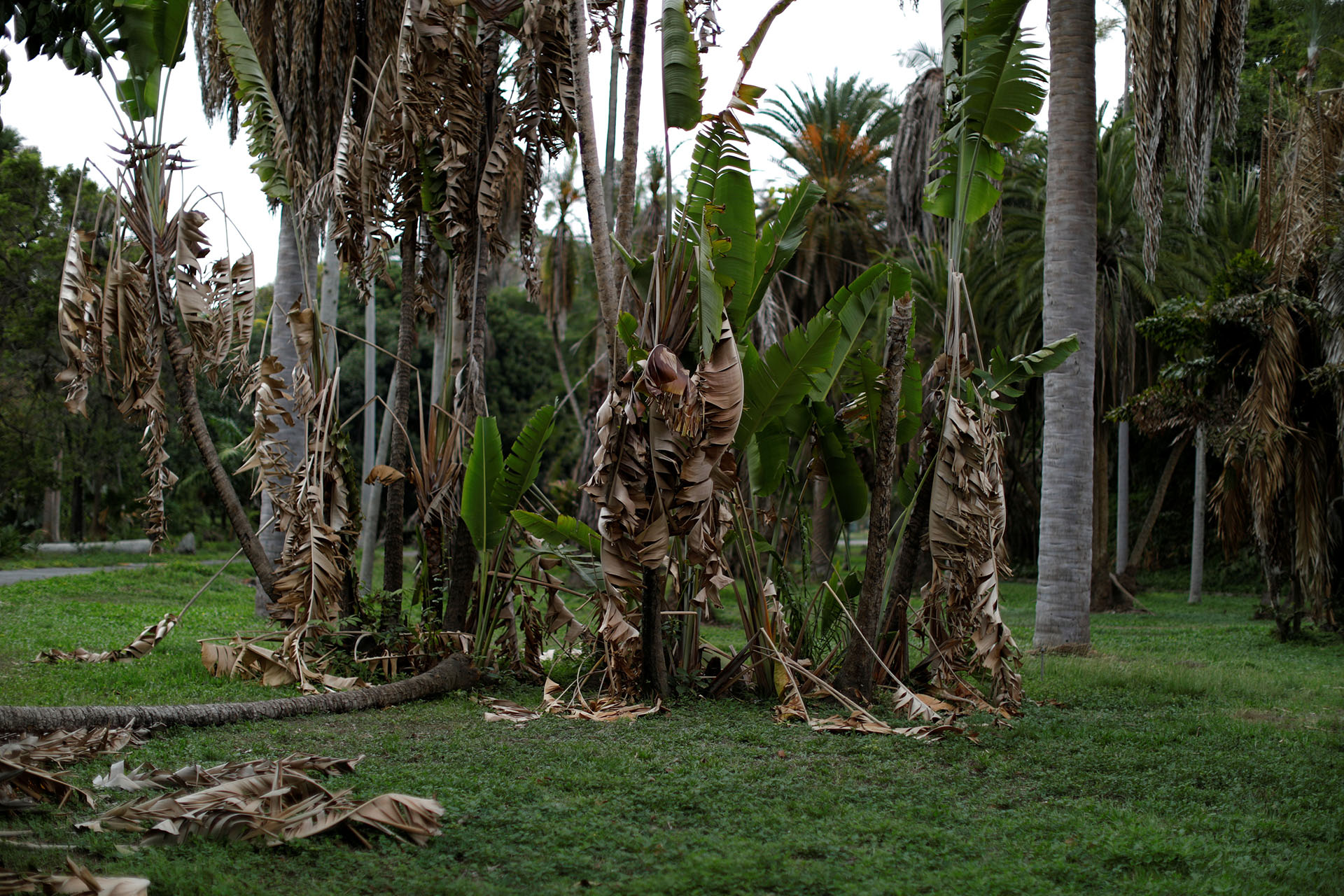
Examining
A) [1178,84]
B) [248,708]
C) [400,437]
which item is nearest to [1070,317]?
[1178,84]

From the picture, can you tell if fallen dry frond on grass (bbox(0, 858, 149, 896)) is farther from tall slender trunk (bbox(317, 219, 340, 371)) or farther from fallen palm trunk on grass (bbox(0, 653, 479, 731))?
tall slender trunk (bbox(317, 219, 340, 371))

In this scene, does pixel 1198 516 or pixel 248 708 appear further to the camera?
pixel 1198 516

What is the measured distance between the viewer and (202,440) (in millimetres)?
7496

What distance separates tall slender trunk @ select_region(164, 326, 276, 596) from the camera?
7.56 metres

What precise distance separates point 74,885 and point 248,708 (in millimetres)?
3248

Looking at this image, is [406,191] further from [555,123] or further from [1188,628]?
[1188,628]

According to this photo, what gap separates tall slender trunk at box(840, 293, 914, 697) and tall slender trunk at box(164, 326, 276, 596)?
441 cm

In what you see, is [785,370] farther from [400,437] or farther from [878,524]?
[400,437]

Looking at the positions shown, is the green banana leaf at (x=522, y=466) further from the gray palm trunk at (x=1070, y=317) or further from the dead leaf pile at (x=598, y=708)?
the gray palm trunk at (x=1070, y=317)

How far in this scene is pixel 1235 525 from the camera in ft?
43.8

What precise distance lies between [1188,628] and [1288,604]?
153cm

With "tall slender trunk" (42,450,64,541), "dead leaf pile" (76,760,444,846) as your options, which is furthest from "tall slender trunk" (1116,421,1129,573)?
"tall slender trunk" (42,450,64,541)

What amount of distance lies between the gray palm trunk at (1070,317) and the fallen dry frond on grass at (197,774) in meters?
7.96

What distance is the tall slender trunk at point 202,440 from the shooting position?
24.8 feet
